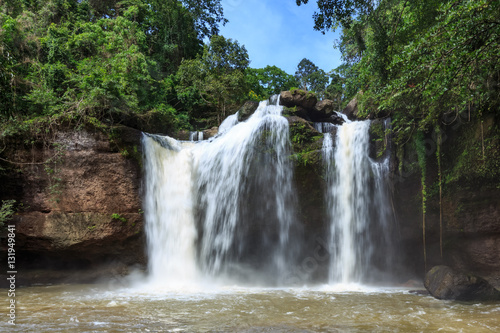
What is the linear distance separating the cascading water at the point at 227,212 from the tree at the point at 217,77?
794 centimetres

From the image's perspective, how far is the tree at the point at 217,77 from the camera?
1853 centimetres

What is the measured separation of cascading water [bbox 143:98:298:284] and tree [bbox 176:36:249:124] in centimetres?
794

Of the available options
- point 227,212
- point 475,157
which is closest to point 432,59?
point 475,157

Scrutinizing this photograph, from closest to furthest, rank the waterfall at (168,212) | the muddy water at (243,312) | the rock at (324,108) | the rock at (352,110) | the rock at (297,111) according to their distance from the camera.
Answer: the muddy water at (243,312)
the waterfall at (168,212)
the rock at (297,111)
the rock at (324,108)
the rock at (352,110)

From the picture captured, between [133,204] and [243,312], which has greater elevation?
[133,204]

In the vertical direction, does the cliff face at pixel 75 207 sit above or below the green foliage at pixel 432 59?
below

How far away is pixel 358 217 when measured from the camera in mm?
10461

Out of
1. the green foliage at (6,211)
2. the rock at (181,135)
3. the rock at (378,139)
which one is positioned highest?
the rock at (181,135)

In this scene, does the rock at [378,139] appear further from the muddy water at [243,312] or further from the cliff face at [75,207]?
the cliff face at [75,207]

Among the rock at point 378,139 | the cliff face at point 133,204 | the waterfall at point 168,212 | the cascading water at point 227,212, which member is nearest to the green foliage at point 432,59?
the rock at point 378,139

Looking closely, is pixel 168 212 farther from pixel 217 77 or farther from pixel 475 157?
pixel 217 77

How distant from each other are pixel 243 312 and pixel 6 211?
718 cm

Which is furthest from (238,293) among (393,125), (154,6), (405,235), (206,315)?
(154,6)

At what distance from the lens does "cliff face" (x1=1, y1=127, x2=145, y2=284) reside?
9.66 m
